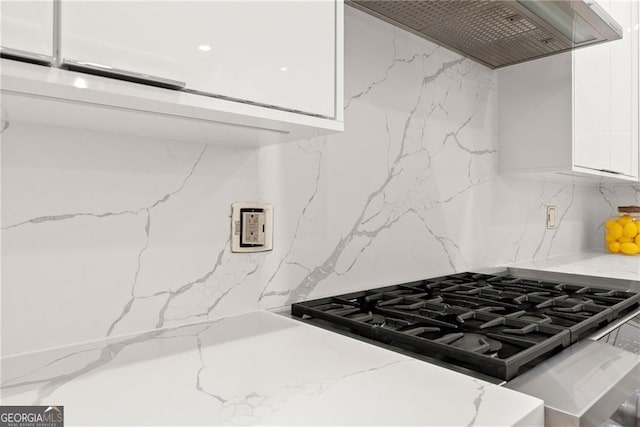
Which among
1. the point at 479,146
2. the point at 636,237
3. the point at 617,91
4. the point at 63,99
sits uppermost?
the point at 617,91

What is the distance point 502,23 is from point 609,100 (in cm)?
96

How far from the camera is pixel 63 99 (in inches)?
25.5

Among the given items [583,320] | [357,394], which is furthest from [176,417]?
[583,320]

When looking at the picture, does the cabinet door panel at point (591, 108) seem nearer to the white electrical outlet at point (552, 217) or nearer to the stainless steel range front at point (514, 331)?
the white electrical outlet at point (552, 217)

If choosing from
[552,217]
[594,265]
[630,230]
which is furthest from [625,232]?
[594,265]

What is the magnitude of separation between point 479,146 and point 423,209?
500mm

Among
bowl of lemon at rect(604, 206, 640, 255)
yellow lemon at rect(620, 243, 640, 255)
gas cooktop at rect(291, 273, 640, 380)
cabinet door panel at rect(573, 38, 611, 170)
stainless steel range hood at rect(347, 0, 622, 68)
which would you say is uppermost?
stainless steel range hood at rect(347, 0, 622, 68)

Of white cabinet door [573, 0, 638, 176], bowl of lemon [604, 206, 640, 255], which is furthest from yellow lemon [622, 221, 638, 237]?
white cabinet door [573, 0, 638, 176]

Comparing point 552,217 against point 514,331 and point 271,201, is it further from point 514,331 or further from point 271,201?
point 271,201

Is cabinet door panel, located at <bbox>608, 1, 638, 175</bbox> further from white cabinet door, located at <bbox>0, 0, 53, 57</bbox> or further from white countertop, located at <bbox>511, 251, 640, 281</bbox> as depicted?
white cabinet door, located at <bbox>0, 0, 53, 57</bbox>

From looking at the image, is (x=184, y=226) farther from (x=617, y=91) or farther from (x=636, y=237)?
(x=636, y=237)

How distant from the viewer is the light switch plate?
1.12 m

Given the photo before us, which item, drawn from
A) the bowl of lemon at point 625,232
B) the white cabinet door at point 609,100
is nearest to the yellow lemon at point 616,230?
the bowl of lemon at point 625,232

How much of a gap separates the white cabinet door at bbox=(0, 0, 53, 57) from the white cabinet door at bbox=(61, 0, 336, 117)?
2cm
